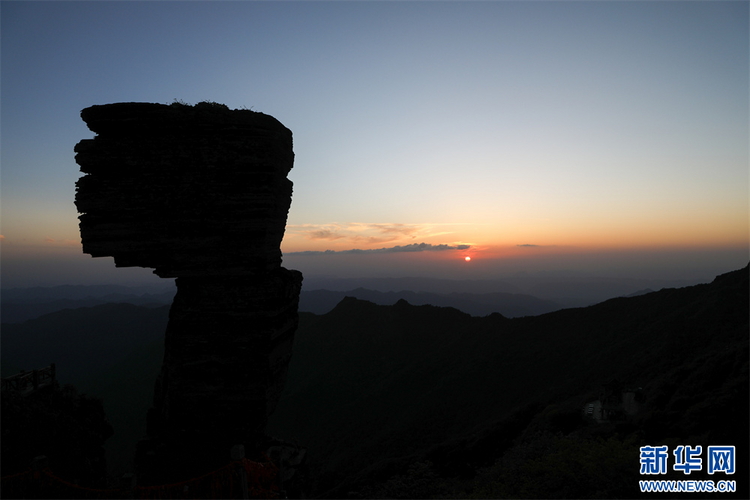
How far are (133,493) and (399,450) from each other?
30896 mm

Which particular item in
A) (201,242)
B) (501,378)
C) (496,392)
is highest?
(201,242)

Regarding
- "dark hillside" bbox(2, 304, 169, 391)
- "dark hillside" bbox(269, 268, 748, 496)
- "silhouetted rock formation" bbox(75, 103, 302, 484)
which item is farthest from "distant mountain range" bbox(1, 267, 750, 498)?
"silhouetted rock formation" bbox(75, 103, 302, 484)

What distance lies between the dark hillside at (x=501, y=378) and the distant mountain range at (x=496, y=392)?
0.64ft

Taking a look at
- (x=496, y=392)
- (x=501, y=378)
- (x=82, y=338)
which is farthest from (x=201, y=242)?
(x=82, y=338)

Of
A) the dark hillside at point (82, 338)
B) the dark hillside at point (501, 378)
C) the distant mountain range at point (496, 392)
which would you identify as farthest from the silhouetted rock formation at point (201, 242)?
the dark hillside at point (82, 338)

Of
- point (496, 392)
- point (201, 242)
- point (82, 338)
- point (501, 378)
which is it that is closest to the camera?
point (201, 242)

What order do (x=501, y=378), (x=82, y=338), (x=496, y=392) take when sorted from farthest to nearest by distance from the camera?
(x=82, y=338)
(x=501, y=378)
(x=496, y=392)

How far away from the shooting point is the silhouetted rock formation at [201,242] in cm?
1594

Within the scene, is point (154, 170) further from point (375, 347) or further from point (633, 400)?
point (375, 347)

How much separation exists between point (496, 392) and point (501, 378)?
9.26 ft

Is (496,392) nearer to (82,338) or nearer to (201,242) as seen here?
(201,242)

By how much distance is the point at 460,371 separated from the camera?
5103 centimetres

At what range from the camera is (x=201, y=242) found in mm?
16516

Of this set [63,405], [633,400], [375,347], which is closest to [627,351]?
[633,400]
